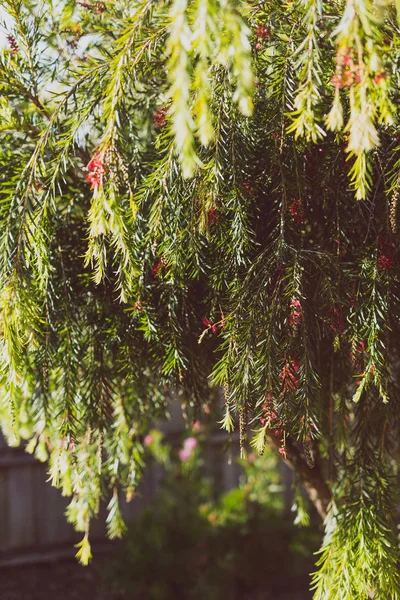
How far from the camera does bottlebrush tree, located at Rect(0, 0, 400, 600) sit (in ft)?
3.04

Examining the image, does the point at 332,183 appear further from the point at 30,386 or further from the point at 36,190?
the point at 30,386

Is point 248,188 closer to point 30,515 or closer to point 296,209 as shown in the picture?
point 296,209

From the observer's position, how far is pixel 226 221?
1.05 meters

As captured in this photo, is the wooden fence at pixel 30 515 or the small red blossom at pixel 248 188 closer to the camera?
the small red blossom at pixel 248 188

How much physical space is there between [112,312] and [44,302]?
0.15 metres

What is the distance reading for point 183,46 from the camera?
2.35ft

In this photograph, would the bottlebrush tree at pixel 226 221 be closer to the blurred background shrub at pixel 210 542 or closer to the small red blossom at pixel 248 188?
the small red blossom at pixel 248 188

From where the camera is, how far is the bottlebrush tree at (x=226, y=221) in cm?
93

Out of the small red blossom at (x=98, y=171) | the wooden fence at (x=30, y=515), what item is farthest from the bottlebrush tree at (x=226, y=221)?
the wooden fence at (x=30, y=515)

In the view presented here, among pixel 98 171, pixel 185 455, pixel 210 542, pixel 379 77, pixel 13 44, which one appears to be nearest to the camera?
pixel 379 77

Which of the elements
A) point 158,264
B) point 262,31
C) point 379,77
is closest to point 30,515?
point 158,264

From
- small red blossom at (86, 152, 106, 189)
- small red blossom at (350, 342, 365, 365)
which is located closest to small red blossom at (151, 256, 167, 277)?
small red blossom at (86, 152, 106, 189)

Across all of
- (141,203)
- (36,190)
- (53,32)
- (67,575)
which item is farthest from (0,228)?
(67,575)

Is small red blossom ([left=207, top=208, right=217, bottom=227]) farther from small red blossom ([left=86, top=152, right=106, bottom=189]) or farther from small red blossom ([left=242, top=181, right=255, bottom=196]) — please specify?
small red blossom ([left=86, top=152, right=106, bottom=189])
